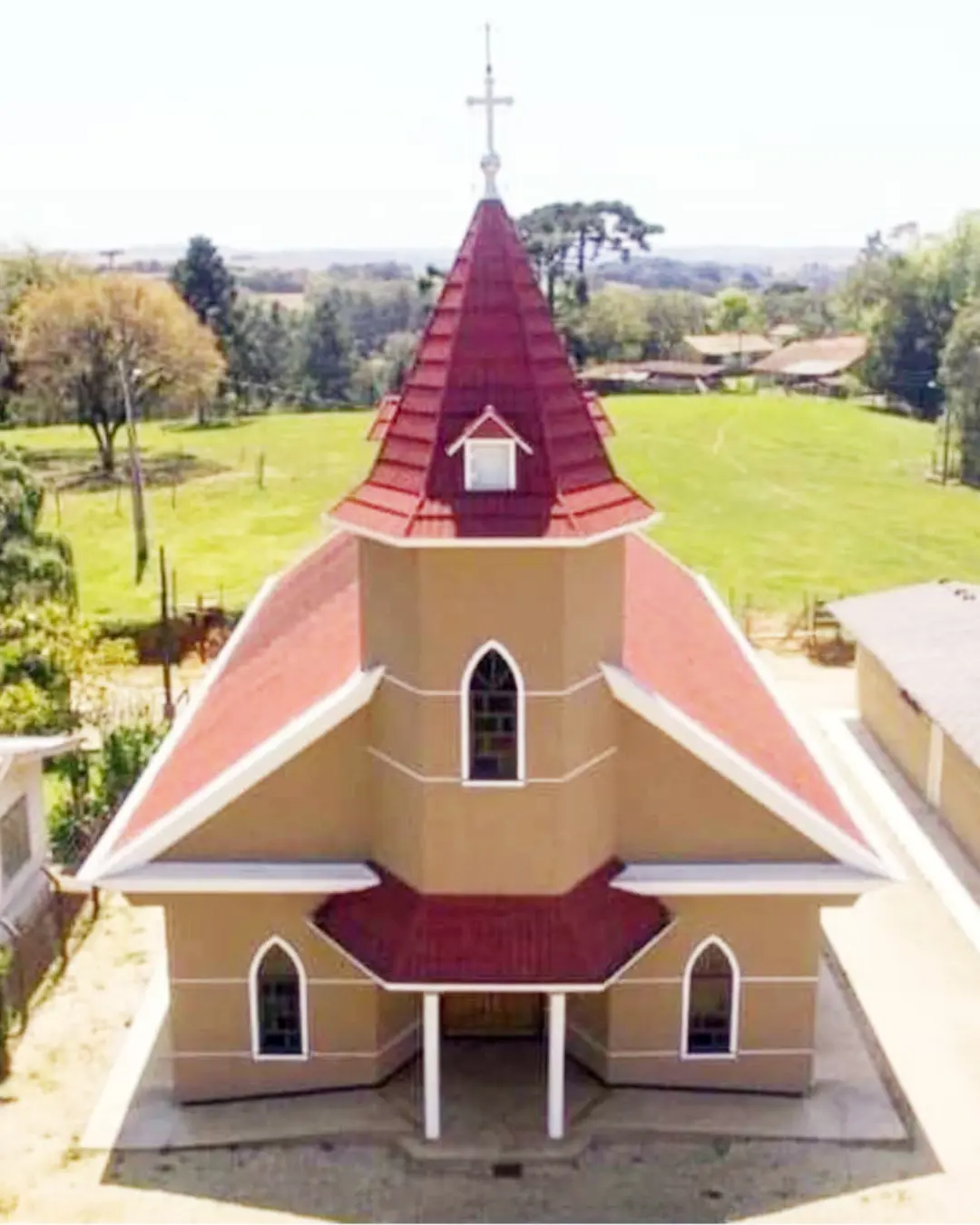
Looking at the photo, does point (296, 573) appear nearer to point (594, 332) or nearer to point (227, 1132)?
point (227, 1132)

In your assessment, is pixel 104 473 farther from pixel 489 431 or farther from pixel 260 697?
pixel 489 431

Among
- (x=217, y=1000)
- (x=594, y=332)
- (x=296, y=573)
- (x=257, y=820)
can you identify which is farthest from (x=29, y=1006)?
(x=594, y=332)

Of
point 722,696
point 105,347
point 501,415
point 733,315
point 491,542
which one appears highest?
point 733,315

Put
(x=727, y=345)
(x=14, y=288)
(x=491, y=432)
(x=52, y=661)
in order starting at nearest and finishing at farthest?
1. (x=491, y=432)
2. (x=52, y=661)
3. (x=14, y=288)
4. (x=727, y=345)

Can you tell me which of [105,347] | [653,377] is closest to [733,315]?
[653,377]

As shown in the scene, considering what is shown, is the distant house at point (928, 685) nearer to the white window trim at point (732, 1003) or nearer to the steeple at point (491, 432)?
the white window trim at point (732, 1003)
